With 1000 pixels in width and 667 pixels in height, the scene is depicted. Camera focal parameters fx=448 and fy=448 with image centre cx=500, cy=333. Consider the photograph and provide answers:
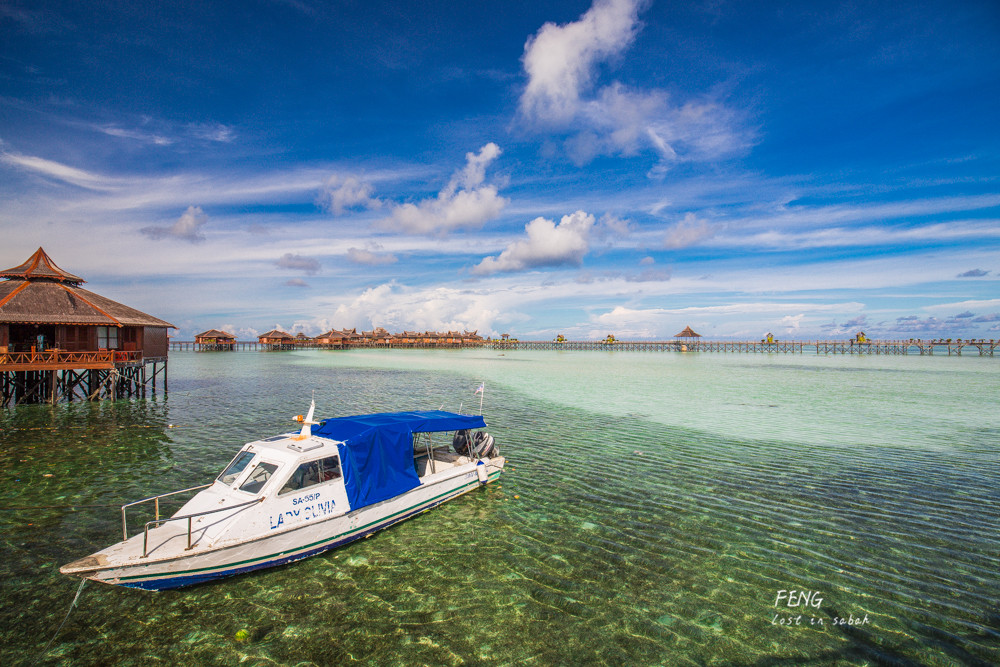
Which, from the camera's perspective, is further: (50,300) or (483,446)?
(50,300)

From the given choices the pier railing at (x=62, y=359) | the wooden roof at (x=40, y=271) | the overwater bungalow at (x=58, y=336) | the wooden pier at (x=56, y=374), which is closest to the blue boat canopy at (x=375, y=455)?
the pier railing at (x=62, y=359)

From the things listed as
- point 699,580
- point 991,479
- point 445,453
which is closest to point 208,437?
point 445,453

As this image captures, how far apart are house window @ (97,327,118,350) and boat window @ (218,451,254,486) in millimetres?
30868

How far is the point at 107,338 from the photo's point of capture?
1254 inches

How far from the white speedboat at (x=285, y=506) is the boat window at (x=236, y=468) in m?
0.03

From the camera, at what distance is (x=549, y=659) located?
6531mm

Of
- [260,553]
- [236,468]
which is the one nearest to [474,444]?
[236,468]

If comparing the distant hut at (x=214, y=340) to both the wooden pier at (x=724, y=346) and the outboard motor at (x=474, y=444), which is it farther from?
the outboard motor at (x=474, y=444)

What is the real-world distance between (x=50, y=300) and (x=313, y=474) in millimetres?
33254

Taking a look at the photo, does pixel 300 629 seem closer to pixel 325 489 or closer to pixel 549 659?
pixel 325 489

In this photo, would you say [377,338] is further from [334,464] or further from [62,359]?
[334,464]

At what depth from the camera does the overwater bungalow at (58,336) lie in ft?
90.0

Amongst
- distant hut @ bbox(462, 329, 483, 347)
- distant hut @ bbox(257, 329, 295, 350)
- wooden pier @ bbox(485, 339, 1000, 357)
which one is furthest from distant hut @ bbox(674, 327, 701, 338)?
distant hut @ bbox(257, 329, 295, 350)

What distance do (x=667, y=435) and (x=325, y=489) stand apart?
15959mm
